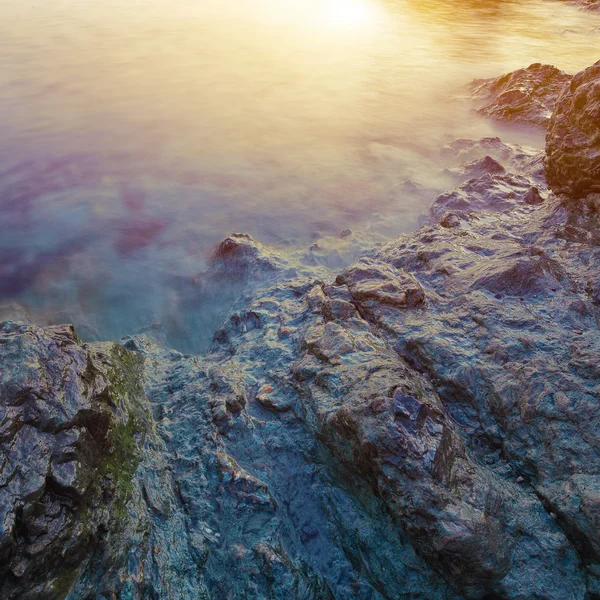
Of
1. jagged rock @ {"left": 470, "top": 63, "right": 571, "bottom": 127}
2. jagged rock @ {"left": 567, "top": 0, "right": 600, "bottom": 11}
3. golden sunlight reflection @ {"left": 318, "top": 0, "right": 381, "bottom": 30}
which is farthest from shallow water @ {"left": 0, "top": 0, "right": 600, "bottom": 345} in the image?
jagged rock @ {"left": 567, "top": 0, "right": 600, "bottom": 11}

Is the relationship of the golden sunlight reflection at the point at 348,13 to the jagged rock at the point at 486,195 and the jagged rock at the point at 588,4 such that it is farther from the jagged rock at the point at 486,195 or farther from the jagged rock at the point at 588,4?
the jagged rock at the point at 486,195

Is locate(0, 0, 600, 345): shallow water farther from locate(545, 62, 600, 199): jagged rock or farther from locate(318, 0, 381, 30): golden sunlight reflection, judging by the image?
locate(545, 62, 600, 199): jagged rock

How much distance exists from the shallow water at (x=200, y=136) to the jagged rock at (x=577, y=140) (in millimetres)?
1505

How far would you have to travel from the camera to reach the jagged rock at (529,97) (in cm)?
732

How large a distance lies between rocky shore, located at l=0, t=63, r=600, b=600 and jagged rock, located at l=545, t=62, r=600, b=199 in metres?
0.92

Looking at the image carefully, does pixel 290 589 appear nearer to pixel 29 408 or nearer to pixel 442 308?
pixel 29 408

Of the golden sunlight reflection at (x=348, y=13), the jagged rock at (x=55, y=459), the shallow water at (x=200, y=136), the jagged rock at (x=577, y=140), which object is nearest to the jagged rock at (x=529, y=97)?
the shallow water at (x=200, y=136)

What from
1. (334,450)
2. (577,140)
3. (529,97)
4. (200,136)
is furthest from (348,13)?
(334,450)

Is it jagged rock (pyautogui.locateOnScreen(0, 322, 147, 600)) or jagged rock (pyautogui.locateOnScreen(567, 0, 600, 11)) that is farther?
jagged rock (pyautogui.locateOnScreen(567, 0, 600, 11))

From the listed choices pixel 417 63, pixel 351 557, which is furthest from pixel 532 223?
pixel 417 63

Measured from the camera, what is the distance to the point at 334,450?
2.36 m

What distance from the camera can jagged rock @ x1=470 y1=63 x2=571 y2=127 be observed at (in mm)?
7324

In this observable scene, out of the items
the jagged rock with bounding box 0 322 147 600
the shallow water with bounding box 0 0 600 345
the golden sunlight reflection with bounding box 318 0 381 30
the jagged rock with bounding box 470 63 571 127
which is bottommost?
the golden sunlight reflection with bounding box 318 0 381 30

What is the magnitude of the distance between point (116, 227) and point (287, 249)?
2.08 m
